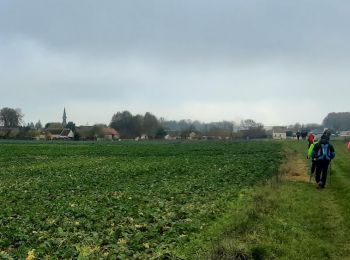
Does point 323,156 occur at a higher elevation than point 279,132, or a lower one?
lower

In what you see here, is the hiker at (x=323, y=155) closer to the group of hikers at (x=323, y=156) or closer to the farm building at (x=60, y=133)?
the group of hikers at (x=323, y=156)

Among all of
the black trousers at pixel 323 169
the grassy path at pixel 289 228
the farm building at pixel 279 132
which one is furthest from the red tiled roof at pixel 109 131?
the grassy path at pixel 289 228

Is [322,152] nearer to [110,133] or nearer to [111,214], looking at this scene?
[111,214]

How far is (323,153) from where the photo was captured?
66.0 feet

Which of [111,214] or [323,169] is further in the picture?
[323,169]

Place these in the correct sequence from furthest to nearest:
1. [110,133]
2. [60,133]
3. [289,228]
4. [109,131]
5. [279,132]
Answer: [279,132] → [109,131] → [110,133] → [60,133] → [289,228]

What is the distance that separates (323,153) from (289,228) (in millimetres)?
9148

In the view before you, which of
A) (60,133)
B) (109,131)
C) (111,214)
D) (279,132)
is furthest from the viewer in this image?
(279,132)

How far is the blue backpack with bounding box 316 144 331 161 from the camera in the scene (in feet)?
65.9

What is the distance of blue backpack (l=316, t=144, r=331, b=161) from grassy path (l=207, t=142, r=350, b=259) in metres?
2.04

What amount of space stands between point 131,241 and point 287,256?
337 centimetres

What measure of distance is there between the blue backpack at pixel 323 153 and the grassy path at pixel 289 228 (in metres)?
2.04

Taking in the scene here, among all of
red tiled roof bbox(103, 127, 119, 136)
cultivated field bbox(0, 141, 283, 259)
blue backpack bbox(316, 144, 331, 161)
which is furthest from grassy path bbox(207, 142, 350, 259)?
red tiled roof bbox(103, 127, 119, 136)

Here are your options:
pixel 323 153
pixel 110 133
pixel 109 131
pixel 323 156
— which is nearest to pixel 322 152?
pixel 323 153
